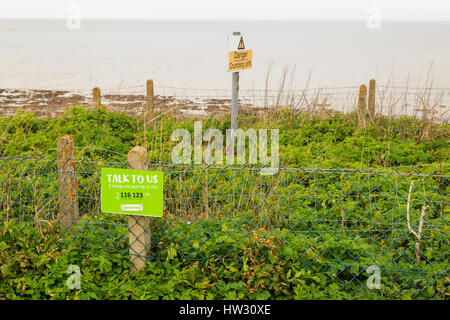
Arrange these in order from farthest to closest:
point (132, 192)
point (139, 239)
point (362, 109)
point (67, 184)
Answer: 1. point (362, 109)
2. point (67, 184)
3. point (139, 239)
4. point (132, 192)

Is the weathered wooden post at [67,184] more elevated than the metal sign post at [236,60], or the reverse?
the metal sign post at [236,60]

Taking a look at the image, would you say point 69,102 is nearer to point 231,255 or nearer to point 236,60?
point 236,60

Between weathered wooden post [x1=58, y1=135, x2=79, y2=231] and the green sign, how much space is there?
2.04ft

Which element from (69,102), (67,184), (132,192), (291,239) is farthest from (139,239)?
(69,102)

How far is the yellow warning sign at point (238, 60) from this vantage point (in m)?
6.77

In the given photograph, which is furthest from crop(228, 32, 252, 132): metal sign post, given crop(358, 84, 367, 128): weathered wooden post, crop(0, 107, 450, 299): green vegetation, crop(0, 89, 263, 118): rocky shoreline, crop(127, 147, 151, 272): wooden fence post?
crop(0, 89, 263, 118): rocky shoreline

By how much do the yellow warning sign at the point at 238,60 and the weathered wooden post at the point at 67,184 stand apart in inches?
132

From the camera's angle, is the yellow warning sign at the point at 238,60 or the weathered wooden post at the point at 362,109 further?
the weathered wooden post at the point at 362,109

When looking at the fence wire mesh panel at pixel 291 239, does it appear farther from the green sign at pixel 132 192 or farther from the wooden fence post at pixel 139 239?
the green sign at pixel 132 192

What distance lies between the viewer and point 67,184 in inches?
157

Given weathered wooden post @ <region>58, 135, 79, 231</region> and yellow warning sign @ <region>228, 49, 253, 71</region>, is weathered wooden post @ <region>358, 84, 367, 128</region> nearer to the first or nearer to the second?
yellow warning sign @ <region>228, 49, 253, 71</region>

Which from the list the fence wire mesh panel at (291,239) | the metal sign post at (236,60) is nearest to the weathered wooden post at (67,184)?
the fence wire mesh panel at (291,239)

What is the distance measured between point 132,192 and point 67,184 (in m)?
0.82

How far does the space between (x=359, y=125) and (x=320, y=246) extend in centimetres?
525
